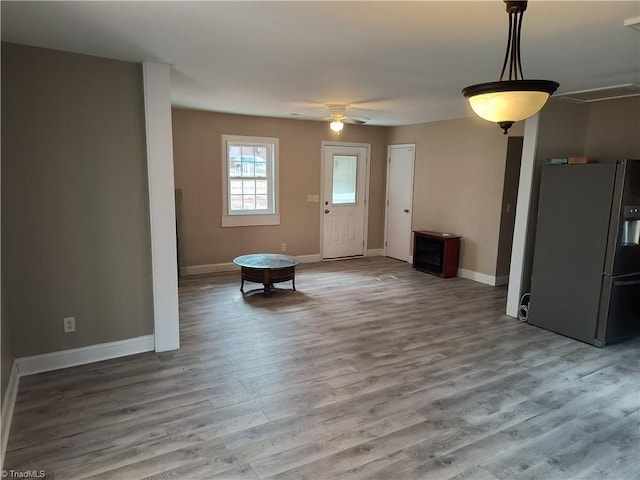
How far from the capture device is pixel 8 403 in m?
2.59

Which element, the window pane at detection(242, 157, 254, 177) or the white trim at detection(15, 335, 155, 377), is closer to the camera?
the white trim at detection(15, 335, 155, 377)

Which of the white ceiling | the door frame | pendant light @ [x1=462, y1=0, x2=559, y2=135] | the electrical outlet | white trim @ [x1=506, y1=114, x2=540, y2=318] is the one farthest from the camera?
the door frame

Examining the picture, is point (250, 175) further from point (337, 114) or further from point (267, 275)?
point (267, 275)

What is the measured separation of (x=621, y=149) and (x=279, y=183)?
4.62m

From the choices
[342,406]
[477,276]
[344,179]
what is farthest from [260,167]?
[342,406]

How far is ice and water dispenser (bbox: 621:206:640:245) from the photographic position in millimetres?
3709

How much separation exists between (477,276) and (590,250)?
7.53ft

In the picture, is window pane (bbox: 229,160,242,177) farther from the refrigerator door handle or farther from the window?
the refrigerator door handle

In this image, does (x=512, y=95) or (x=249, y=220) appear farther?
(x=249, y=220)

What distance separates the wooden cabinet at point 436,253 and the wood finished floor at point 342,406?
1.89 m

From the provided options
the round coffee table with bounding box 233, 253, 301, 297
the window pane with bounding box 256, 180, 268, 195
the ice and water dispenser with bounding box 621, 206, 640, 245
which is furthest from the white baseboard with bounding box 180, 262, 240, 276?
the ice and water dispenser with bounding box 621, 206, 640, 245

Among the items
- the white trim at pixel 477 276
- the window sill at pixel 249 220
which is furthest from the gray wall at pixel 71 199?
the white trim at pixel 477 276

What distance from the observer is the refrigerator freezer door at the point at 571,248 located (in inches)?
151

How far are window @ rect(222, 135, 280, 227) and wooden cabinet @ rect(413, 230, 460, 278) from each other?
2.42 meters
